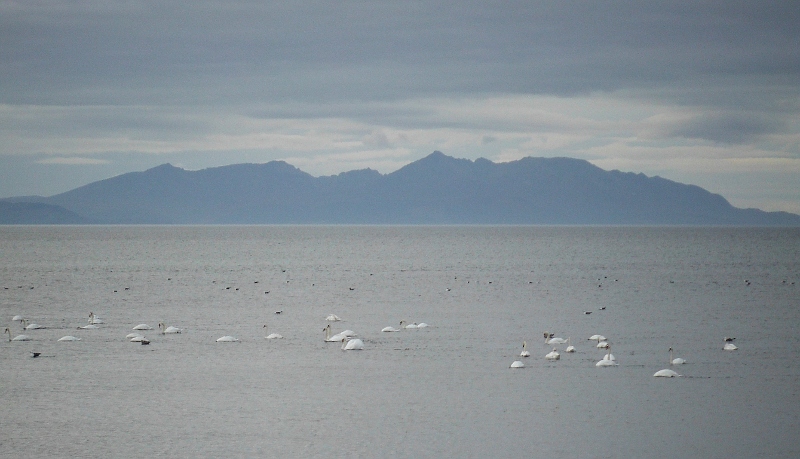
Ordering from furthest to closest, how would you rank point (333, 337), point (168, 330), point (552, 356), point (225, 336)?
1. point (168, 330)
2. point (225, 336)
3. point (333, 337)
4. point (552, 356)

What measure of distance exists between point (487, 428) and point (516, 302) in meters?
41.8

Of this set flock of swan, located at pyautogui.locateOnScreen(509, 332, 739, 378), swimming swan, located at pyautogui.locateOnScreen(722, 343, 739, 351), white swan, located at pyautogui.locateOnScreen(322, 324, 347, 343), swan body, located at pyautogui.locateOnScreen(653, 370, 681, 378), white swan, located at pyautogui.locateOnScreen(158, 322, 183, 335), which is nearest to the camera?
swan body, located at pyautogui.locateOnScreen(653, 370, 681, 378)

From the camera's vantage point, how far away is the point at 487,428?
28.9 meters

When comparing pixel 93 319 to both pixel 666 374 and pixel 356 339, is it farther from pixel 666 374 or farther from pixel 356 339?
pixel 666 374

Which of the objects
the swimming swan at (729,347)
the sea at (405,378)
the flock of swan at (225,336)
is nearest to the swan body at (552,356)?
the sea at (405,378)

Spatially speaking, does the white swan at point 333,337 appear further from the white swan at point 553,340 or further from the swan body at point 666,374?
the swan body at point 666,374

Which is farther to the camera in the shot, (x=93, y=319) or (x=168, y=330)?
(x=93, y=319)

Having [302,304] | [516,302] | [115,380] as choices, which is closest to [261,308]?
[302,304]

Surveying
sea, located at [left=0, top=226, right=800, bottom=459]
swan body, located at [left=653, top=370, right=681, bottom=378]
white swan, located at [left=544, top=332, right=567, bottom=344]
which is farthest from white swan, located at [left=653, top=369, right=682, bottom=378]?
white swan, located at [left=544, top=332, right=567, bottom=344]

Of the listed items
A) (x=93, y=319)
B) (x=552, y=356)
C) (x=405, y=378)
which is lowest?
(x=405, y=378)

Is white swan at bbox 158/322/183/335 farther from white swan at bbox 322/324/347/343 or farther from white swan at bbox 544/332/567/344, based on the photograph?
white swan at bbox 544/332/567/344

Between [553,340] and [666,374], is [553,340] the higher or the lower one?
the higher one

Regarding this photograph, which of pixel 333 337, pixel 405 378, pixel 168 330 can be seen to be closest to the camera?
pixel 405 378

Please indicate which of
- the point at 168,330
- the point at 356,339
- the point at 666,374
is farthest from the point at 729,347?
the point at 168,330
